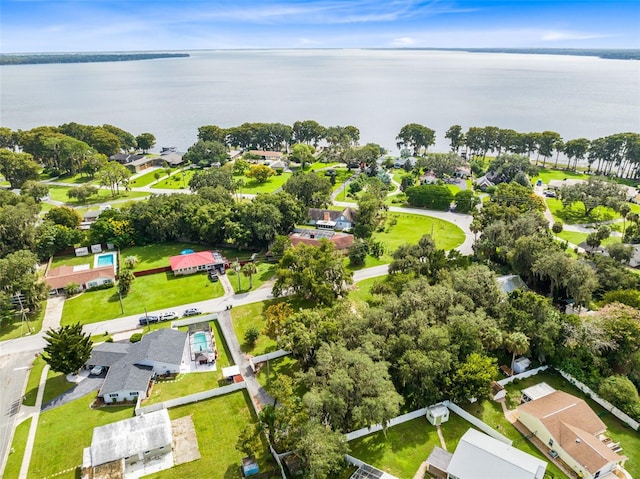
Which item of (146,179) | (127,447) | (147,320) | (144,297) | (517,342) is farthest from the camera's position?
(146,179)

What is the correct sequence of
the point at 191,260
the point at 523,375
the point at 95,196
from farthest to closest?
the point at 95,196
the point at 191,260
the point at 523,375

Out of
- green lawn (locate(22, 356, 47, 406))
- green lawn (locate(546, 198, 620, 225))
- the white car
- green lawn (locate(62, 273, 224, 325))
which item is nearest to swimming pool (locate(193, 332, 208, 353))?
the white car

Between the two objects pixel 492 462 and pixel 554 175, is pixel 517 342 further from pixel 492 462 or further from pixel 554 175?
pixel 554 175

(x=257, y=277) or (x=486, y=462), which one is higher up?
(x=486, y=462)

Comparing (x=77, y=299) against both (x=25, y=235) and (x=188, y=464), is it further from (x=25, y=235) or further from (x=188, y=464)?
(x=188, y=464)

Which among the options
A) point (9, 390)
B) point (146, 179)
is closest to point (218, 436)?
point (9, 390)

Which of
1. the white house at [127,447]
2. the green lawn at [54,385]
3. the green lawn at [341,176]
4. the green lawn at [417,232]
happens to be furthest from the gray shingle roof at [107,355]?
the green lawn at [341,176]

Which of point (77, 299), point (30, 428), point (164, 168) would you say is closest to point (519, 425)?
point (30, 428)

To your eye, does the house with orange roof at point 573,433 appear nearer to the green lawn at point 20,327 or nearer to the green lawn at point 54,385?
the green lawn at point 54,385
